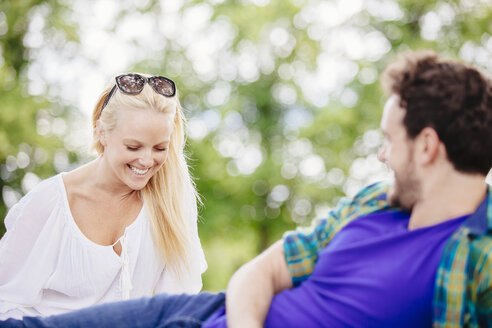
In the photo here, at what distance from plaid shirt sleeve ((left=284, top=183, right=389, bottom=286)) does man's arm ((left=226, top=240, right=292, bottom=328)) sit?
33mm

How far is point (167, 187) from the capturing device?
308 centimetres

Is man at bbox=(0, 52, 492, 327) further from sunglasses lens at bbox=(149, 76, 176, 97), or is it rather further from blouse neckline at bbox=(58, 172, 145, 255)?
sunglasses lens at bbox=(149, 76, 176, 97)

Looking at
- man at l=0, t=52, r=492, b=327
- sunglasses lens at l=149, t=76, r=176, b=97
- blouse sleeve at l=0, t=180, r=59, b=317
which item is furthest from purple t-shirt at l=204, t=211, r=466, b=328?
sunglasses lens at l=149, t=76, r=176, b=97

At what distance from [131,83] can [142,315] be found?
4.38 ft

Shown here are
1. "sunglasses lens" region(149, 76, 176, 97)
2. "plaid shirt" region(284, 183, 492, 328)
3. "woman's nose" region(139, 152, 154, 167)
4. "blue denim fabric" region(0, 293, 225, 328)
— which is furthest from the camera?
"sunglasses lens" region(149, 76, 176, 97)

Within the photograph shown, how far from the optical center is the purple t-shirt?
1.73 metres

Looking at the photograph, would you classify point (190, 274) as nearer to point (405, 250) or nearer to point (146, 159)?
point (146, 159)

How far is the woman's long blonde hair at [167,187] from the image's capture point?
2918mm

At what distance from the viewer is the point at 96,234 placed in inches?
116

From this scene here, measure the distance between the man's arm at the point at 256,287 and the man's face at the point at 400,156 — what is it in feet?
1.44

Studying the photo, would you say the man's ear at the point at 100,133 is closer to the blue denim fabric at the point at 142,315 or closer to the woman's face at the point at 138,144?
the woman's face at the point at 138,144

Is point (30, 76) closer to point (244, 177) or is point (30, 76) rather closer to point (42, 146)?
point (42, 146)

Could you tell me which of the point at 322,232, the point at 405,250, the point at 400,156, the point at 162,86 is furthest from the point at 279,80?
the point at 405,250

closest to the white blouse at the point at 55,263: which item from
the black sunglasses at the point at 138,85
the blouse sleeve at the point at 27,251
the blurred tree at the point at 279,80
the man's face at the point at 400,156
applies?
the blouse sleeve at the point at 27,251
